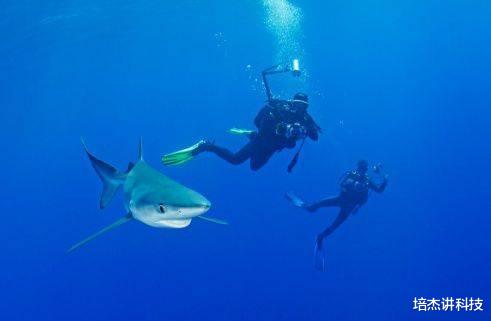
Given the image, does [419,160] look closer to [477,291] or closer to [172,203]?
[477,291]

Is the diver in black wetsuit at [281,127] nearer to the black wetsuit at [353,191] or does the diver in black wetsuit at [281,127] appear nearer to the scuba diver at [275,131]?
the scuba diver at [275,131]

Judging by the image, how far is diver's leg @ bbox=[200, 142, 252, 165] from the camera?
31.9 feet

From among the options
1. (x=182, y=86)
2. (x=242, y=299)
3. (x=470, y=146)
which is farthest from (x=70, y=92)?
(x=470, y=146)

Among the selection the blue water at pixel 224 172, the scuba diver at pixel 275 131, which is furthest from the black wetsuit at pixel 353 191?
the blue water at pixel 224 172

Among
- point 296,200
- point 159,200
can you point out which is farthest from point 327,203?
point 159,200

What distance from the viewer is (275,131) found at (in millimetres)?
8766

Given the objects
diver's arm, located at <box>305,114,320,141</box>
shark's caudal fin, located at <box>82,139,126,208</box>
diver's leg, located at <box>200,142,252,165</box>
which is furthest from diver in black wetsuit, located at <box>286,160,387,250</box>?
shark's caudal fin, located at <box>82,139,126,208</box>

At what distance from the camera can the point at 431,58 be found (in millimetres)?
72250

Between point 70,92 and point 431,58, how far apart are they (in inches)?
2263

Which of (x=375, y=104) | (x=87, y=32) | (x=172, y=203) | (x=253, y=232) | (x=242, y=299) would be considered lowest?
(x=172, y=203)

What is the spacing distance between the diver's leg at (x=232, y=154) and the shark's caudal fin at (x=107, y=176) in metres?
5.39

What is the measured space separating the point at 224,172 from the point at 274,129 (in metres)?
30.2

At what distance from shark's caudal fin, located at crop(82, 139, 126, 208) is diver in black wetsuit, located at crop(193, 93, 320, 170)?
4533 mm

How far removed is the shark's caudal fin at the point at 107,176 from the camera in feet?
13.6
